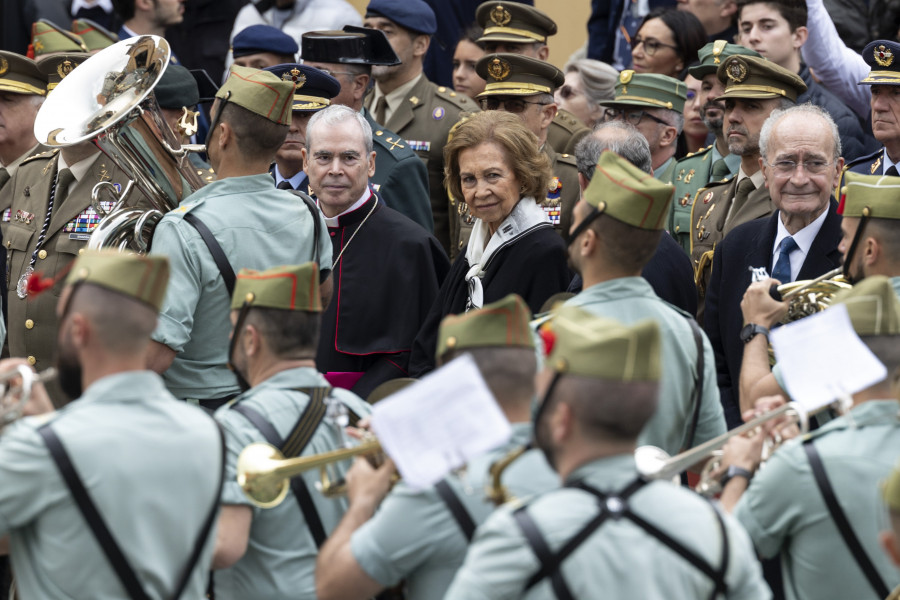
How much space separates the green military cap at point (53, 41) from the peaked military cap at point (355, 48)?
6.11 ft

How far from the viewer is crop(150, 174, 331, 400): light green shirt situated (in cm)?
560

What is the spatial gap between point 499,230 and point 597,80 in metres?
4.00

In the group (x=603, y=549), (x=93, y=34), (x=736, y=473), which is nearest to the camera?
(x=603, y=549)

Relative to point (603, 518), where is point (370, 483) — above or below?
below

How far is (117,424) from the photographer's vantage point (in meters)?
3.65

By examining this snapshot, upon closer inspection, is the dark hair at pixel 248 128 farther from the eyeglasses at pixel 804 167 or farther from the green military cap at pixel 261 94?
the eyeglasses at pixel 804 167

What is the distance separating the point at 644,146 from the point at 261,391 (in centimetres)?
310

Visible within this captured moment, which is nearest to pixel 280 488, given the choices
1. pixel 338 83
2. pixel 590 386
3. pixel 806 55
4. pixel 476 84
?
pixel 590 386

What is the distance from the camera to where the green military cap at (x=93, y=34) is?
1071cm

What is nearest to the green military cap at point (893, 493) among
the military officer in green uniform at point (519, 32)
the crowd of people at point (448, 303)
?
the crowd of people at point (448, 303)

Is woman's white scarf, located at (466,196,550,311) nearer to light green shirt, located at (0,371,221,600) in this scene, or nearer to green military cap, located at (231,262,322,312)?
green military cap, located at (231,262,322,312)

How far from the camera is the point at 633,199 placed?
15.4ft

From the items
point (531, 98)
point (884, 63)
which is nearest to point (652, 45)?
point (531, 98)

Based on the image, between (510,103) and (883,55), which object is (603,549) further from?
(510,103)
